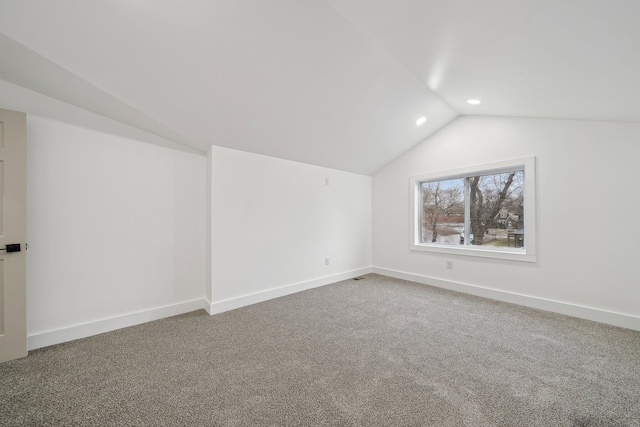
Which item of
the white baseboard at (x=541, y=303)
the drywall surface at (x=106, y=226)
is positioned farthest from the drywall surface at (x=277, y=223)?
the white baseboard at (x=541, y=303)

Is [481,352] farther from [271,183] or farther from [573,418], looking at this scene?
[271,183]

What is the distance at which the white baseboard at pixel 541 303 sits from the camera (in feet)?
8.48

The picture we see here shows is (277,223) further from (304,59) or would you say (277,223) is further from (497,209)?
(497,209)

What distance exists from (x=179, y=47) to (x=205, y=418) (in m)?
2.53

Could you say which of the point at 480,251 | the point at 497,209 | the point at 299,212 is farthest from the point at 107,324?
the point at 497,209

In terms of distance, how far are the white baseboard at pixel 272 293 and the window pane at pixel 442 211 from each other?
1551 millimetres

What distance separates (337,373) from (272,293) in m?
1.87

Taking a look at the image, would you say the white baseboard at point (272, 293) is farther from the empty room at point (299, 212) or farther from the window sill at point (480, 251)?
the window sill at point (480, 251)

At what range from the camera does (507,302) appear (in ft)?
11.0

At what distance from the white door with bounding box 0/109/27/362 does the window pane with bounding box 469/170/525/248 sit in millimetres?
5222

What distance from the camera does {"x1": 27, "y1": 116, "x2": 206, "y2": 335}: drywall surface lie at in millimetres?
2264

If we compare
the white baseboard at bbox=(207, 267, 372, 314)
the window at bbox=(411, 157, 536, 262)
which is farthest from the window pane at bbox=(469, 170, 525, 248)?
the white baseboard at bbox=(207, 267, 372, 314)

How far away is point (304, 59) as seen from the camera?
2229 millimetres

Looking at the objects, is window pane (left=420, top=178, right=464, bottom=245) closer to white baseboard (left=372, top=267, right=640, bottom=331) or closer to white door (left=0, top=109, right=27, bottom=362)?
white baseboard (left=372, top=267, right=640, bottom=331)
